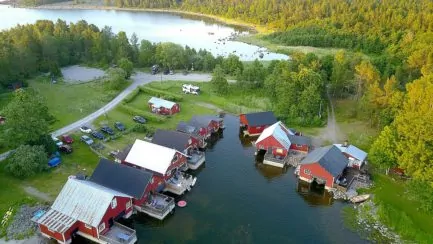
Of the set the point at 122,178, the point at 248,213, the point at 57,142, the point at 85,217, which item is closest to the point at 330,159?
the point at 248,213

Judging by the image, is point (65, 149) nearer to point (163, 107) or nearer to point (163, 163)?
point (163, 163)

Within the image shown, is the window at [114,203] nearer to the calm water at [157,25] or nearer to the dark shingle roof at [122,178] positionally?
the dark shingle roof at [122,178]

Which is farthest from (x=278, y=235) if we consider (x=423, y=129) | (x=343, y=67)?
(x=343, y=67)

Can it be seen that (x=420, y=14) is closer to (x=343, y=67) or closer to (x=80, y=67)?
(x=343, y=67)

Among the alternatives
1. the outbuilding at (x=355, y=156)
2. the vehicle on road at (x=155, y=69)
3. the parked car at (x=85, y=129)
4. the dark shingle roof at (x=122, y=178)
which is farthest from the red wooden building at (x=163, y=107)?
the outbuilding at (x=355, y=156)

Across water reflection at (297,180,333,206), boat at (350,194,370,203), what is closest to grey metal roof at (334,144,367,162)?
boat at (350,194,370,203)

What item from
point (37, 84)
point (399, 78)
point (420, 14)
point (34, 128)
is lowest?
point (37, 84)

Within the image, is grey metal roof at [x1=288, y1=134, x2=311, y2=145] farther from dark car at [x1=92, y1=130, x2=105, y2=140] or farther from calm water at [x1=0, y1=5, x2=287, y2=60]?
calm water at [x1=0, y1=5, x2=287, y2=60]

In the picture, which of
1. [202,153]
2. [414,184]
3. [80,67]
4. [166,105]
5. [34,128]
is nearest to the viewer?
[414,184]
